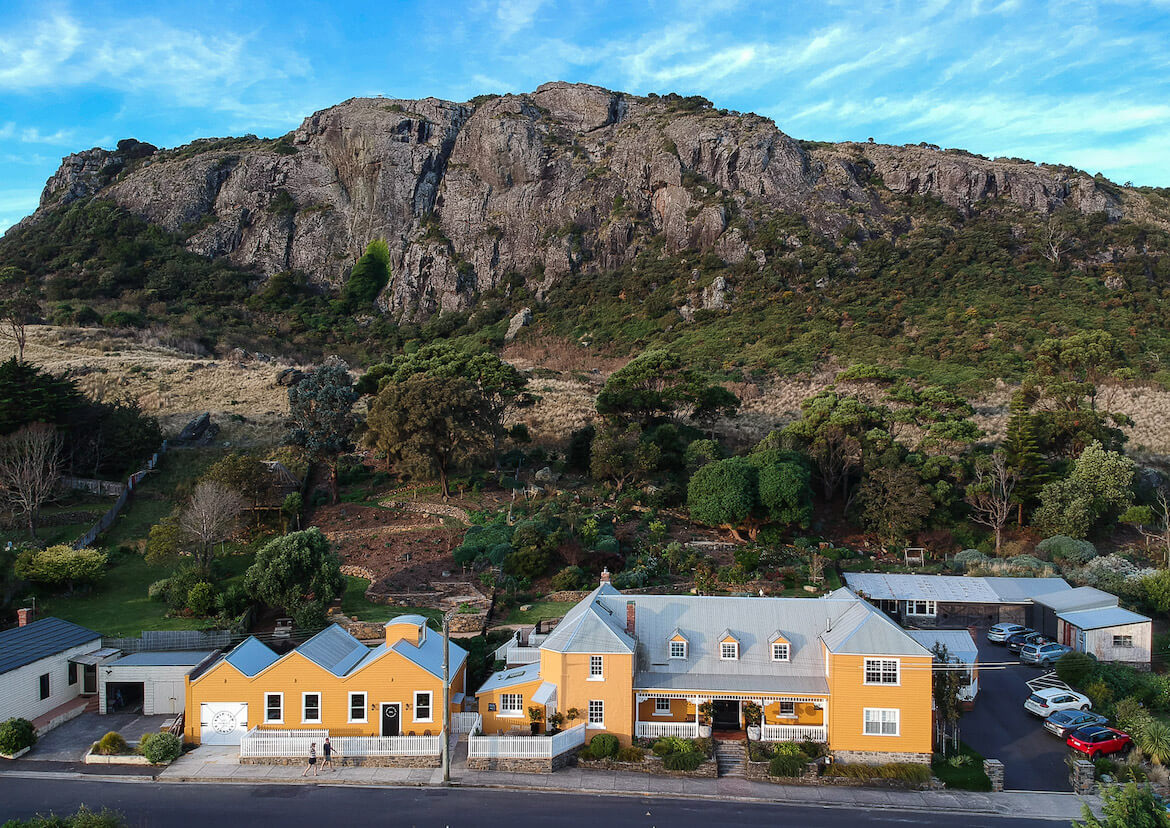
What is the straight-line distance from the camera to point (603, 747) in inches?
828

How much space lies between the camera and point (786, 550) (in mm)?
37438

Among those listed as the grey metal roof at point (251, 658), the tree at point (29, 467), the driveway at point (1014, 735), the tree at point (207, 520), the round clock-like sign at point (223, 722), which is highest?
the tree at point (29, 467)

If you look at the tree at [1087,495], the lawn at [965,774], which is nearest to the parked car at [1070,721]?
the lawn at [965,774]

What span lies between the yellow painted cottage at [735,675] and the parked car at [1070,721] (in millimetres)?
5388

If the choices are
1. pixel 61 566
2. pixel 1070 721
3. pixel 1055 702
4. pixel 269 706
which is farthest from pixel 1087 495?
pixel 61 566

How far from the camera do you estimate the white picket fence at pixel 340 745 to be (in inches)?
831

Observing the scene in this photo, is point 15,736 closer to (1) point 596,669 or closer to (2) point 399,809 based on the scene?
(2) point 399,809

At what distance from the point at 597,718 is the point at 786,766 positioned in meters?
5.15

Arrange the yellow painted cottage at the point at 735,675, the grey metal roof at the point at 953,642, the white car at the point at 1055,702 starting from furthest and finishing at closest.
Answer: the grey metal roof at the point at 953,642
the white car at the point at 1055,702
the yellow painted cottage at the point at 735,675

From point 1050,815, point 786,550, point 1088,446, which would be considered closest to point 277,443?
point 786,550

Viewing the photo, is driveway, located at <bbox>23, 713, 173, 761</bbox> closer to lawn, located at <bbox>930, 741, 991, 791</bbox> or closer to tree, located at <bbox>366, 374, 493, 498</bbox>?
tree, located at <bbox>366, 374, 493, 498</bbox>

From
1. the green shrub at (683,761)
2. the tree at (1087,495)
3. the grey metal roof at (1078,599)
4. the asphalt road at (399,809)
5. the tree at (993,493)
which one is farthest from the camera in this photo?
the tree at (993,493)

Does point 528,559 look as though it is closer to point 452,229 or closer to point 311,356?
point 311,356

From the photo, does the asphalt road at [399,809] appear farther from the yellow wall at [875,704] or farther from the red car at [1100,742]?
the red car at [1100,742]
